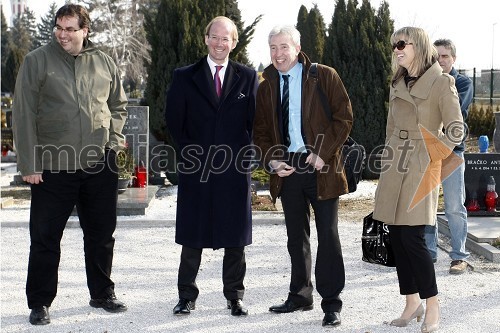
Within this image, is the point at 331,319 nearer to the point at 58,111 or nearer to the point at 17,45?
the point at 58,111

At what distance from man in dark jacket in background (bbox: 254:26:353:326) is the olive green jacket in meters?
1.20

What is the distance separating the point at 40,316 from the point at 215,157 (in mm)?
1697

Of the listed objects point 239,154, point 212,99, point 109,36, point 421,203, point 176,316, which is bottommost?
point 176,316

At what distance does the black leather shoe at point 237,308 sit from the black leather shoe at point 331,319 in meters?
0.62

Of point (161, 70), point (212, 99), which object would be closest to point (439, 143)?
point (212, 99)

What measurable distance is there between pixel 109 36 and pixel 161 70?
3304 centimetres

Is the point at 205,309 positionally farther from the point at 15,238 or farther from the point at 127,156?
the point at 127,156

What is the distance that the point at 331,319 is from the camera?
4773mm

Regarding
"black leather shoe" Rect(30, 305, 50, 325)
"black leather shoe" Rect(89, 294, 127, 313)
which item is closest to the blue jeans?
"black leather shoe" Rect(89, 294, 127, 313)

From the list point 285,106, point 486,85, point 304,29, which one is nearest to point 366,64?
point 285,106

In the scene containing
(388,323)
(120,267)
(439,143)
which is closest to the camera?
(439,143)

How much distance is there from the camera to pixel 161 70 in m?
13.1

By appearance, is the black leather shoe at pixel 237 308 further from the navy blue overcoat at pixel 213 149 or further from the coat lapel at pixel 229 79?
the coat lapel at pixel 229 79

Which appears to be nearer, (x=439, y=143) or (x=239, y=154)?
(x=439, y=143)
